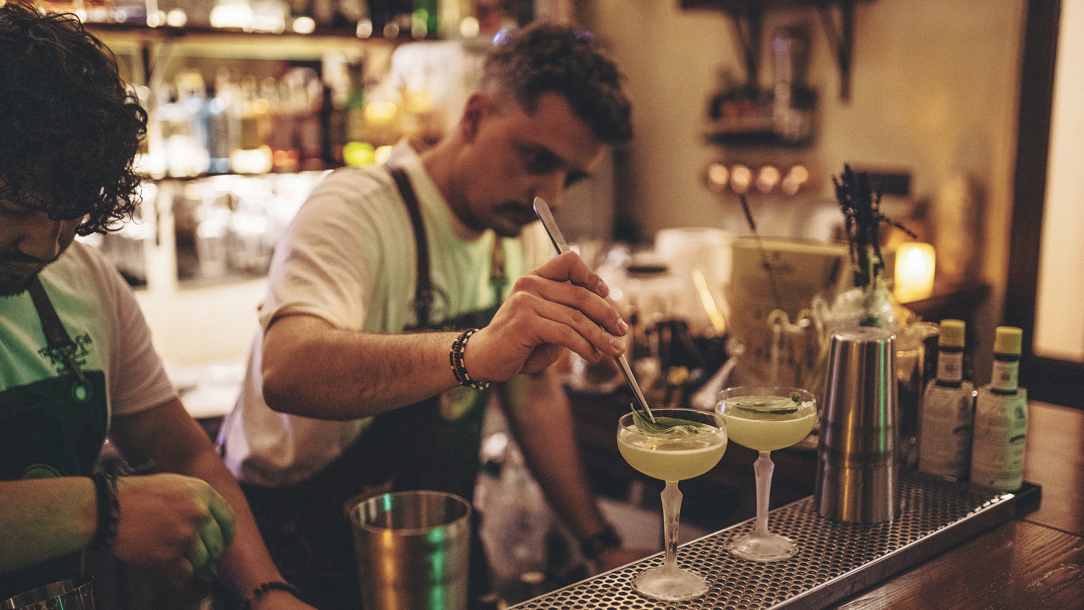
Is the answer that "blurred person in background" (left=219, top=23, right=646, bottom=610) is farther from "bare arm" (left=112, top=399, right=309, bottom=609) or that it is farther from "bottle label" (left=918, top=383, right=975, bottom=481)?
"bottle label" (left=918, top=383, right=975, bottom=481)

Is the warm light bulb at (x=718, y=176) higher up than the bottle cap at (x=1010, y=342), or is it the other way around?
the warm light bulb at (x=718, y=176)

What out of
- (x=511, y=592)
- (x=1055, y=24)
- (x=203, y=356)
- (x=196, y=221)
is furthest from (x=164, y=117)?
(x=1055, y=24)

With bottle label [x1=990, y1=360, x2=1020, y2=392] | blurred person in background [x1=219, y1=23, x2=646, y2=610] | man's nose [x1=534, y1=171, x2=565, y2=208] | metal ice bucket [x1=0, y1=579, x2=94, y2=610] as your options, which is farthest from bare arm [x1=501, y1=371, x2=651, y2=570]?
metal ice bucket [x1=0, y1=579, x2=94, y2=610]

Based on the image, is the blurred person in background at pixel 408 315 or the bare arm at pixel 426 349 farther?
the blurred person in background at pixel 408 315

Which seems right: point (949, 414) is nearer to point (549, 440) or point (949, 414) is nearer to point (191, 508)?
point (549, 440)

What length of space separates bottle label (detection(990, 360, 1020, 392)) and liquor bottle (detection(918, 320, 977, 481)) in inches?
2.3

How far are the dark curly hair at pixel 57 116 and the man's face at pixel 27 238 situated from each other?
2cm

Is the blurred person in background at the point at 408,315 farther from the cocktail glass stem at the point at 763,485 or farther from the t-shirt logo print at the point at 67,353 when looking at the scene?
the cocktail glass stem at the point at 763,485

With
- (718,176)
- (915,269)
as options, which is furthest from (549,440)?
(718,176)

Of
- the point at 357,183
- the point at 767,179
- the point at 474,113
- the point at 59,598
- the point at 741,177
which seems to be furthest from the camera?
the point at 741,177

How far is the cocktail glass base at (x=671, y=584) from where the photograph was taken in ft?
3.68

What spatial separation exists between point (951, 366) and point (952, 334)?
7 centimetres

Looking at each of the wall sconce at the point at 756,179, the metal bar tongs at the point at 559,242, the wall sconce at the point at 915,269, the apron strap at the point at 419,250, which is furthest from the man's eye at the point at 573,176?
the wall sconce at the point at 756,179

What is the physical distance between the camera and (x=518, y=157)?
1796 mm
